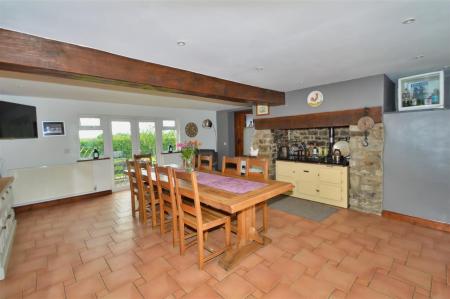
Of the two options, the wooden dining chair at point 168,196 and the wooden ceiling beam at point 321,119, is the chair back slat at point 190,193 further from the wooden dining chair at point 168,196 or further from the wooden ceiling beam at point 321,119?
the wooden ceiling beam at point 321,119

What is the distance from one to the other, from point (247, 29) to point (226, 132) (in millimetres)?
5174

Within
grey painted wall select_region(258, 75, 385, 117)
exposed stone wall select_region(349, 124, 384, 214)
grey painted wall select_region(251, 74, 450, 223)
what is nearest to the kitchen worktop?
exposed stone wall select_region(349, 124, 384, 214)

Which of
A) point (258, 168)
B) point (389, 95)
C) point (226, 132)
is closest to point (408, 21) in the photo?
point (258, 168)

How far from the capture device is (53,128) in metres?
4.42

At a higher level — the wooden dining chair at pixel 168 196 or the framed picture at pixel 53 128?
the framed picture at pixel 53 128

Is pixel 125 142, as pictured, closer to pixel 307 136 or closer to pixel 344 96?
pixel 307 136

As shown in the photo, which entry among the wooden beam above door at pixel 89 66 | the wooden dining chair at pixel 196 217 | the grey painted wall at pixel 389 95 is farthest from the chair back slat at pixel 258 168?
the grey painted wall at pixel 389 95

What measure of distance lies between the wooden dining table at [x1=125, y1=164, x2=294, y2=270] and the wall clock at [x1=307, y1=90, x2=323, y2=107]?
2.08 meters

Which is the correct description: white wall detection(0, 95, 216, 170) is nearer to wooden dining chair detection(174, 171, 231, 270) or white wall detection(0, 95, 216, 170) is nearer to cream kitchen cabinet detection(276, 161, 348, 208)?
wooden dining chair detection(174, 171, 231, 270)

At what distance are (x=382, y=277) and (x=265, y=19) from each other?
246 centimetres

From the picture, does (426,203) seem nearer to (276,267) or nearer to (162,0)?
(276,267)

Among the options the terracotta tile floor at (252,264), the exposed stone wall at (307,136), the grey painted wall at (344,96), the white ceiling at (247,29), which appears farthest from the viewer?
the exposed stone wall at (307,136)

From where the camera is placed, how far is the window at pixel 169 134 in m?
6.20

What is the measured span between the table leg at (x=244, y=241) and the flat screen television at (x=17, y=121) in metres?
3.52
